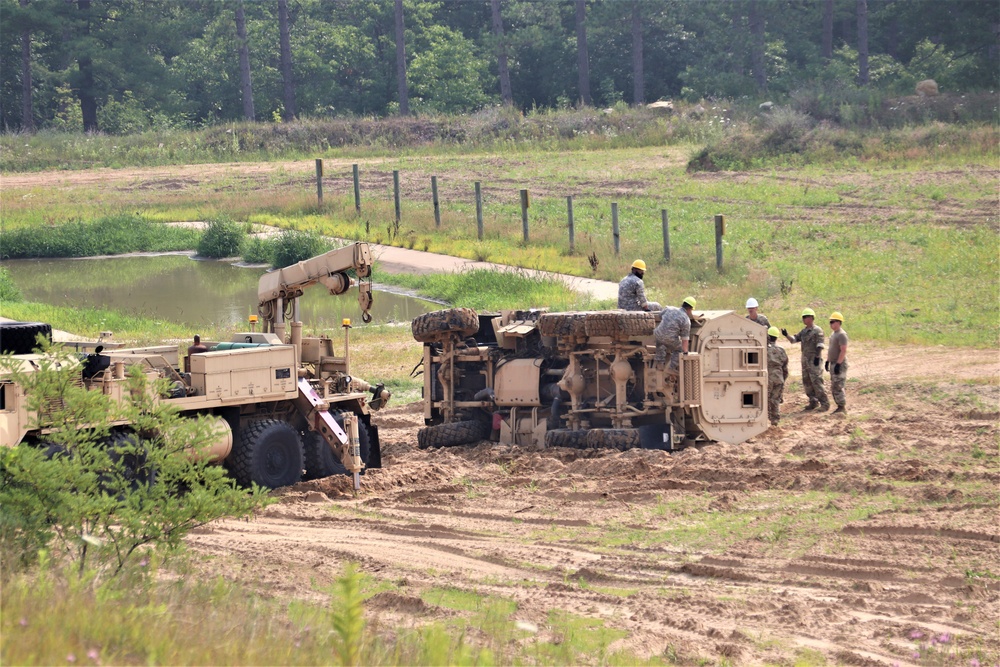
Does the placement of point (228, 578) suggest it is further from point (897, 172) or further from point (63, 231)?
point (897, 172)

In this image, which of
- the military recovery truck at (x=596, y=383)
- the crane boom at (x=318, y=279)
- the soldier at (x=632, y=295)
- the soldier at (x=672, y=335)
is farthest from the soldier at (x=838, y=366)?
the crane boom at (x=318, y=279)

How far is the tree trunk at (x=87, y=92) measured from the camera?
2462 inches

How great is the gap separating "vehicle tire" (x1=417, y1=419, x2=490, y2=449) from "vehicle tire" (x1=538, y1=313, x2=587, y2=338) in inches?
64.4

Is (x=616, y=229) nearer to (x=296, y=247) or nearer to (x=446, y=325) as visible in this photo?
(x=296, y=247)

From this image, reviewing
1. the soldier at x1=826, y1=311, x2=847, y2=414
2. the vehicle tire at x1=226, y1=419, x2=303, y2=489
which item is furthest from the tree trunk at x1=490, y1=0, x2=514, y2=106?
the vehicle tire at x1=226, y1=419, x2=303, y2=489

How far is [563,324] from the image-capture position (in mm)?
16688

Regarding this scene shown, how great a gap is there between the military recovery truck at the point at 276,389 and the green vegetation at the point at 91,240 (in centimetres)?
2135

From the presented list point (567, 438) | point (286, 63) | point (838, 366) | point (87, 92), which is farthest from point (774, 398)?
point (87, 92)

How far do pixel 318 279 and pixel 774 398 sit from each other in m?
6.20

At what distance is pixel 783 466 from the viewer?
1512 centimetres

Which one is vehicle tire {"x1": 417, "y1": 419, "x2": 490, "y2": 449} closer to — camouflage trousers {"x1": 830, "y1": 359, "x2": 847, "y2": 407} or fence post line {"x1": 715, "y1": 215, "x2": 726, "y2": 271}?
camouflage trousers {"x1": 830, "y1": 359, "x2": 847, "y2": 407}

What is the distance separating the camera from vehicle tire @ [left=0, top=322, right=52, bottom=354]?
47.3 ft

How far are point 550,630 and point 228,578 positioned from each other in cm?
255

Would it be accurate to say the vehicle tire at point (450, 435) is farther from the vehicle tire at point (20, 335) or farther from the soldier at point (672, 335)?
the vehicle tire at point (20, 335)
